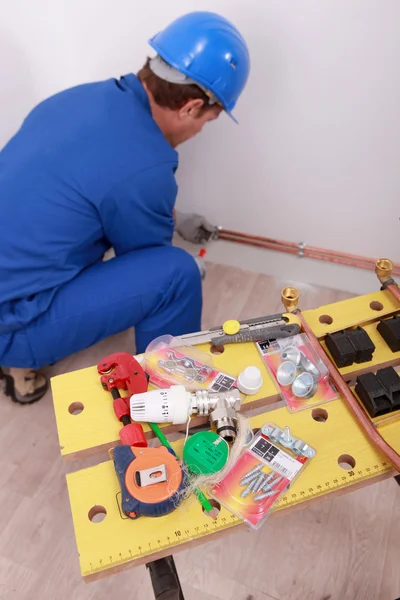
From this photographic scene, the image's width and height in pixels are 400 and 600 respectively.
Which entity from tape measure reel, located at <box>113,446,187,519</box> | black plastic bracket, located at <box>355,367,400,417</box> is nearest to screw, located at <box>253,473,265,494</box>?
tape measure reel, located at <box>113,446,187,519</box>

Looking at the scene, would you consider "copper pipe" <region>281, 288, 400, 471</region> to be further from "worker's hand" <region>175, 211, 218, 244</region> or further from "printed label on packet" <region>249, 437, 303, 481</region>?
"worker's hand" <region>175, 211, 218, 244</region>

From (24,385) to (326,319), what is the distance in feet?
3.38

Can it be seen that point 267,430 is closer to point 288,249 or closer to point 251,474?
point 251,474

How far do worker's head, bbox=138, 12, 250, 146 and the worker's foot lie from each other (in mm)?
910

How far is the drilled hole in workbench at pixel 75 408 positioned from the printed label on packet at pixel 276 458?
1.05 feet

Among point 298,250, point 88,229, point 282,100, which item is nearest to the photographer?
point 88,229

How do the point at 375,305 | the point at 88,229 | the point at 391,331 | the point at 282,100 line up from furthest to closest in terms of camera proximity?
1. the point at 282,100
2. the point at 88,229
3. the point at 375,305
4. the point at 391,331

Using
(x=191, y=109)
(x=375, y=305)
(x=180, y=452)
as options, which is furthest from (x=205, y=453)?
(x=191, y=109)

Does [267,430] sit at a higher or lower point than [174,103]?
lower

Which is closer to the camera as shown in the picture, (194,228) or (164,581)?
(164,581)

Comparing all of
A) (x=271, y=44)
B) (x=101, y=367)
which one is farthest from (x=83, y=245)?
(x=271, y=44)

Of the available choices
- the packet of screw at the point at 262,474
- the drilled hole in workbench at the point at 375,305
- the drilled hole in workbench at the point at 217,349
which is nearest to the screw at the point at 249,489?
the packet of screw at the point at 262,474

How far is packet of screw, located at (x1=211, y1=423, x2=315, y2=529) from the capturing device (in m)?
0.74

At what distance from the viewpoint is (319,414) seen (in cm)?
87
